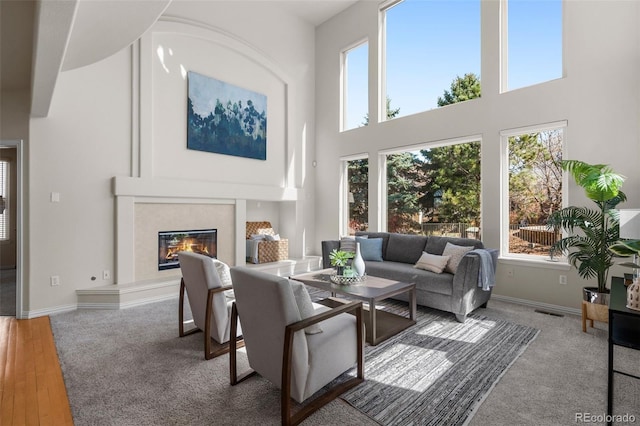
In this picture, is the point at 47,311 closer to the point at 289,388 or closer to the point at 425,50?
the point at 289,388

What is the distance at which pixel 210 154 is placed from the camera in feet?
18.4

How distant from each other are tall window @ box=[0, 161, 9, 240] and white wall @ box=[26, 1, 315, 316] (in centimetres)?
370

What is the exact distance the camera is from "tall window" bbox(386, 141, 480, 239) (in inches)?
198

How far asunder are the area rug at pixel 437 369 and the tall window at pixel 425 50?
3.70 m

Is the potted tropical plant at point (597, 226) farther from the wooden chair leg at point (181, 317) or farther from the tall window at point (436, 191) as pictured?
the wooden chair leg at point (181, 317)

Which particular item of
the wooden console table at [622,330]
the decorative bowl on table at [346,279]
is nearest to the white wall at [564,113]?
the decorative bowl on table at [346,279]

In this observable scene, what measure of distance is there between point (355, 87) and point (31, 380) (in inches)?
256

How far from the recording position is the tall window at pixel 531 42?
420 cm

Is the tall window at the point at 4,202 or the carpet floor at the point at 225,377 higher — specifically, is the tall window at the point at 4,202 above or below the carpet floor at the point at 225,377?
above

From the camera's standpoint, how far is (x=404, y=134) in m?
5.68

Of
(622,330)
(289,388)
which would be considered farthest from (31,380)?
(622,330)

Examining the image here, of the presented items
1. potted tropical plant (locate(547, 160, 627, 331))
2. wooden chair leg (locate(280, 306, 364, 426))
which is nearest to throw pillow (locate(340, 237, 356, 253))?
potted tropical plant (locate(547, 160, 627, 331))

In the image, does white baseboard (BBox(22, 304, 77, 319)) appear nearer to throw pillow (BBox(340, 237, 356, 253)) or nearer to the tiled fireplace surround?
the tiled fireplace surround

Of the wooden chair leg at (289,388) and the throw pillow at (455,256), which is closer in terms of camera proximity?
the wooden chair leg at (289,388)
